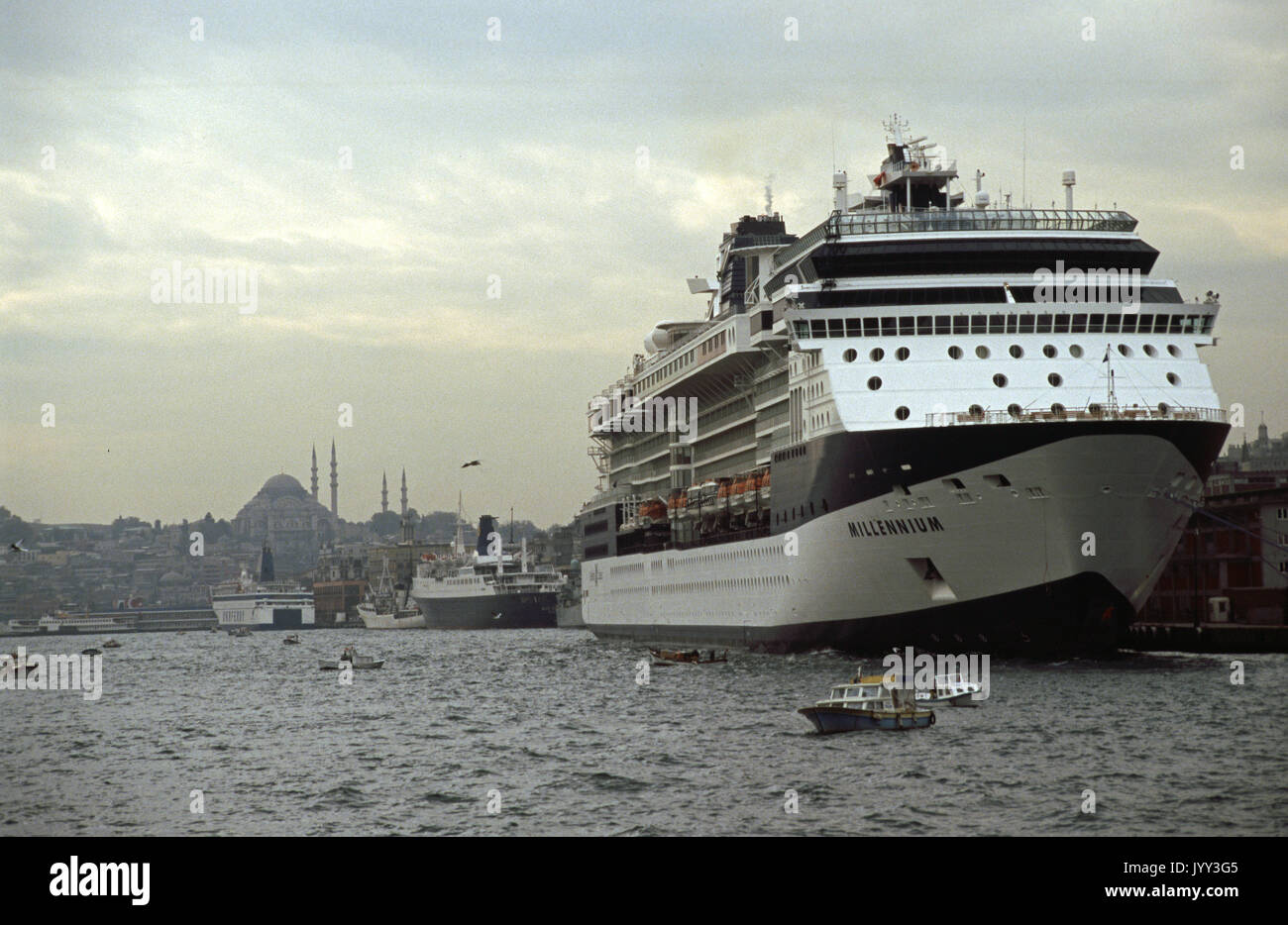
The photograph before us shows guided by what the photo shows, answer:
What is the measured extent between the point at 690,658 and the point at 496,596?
121 metres

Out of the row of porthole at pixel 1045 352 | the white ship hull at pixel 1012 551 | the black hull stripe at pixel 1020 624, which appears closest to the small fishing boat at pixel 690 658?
the white ship hull at pixel 1012 551

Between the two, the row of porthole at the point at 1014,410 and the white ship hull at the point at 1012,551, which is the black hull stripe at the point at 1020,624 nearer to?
the white ship hull at the point at 1012,551

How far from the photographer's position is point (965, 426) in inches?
1871

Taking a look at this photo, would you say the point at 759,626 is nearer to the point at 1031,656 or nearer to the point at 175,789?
the point at 1031,656

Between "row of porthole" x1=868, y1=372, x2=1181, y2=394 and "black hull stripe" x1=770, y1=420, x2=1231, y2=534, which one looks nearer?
"black hull stripe" x1=770, y1=420, x2=1231, y2=534

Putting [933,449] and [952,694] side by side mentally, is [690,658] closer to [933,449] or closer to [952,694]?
[933,449]

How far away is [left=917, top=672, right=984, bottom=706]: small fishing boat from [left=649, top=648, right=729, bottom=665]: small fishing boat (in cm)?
2053

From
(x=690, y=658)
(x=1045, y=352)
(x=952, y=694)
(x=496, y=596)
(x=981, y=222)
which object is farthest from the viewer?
(x=496, y=596)

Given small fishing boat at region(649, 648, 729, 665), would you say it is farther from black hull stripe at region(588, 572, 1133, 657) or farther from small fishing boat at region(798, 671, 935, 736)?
small fishing boat at region(798, 671, 935, 736)

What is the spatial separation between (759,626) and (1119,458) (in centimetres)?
2084

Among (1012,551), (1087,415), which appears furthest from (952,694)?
(1087,415)

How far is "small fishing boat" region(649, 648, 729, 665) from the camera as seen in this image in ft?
211

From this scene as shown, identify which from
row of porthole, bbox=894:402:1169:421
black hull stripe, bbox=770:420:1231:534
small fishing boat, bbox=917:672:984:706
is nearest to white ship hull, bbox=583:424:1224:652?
black hull stripe, bbox=770:420:1231:534

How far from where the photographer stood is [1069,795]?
90.5 ft
